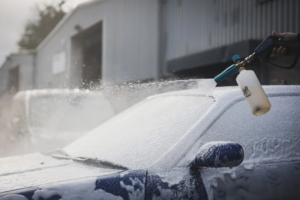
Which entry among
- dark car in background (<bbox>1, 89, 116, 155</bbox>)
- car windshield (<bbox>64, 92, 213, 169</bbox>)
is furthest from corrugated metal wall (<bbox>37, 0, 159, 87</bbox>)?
car windshield (<bbox>64, 92, 213, 169</bbox>)

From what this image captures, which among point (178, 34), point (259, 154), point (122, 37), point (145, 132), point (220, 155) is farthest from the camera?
point (122, 37)

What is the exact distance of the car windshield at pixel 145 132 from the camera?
2.63 m

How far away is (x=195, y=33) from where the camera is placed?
34.8ft

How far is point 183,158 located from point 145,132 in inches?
18.4

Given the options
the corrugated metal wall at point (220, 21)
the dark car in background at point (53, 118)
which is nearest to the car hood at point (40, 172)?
the dark car in background at point (53, 118)

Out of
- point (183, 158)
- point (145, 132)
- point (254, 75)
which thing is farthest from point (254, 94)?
point (145, 132)

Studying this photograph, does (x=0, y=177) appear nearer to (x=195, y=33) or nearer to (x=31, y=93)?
(x=31, y=93)

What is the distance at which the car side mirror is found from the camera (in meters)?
2.38

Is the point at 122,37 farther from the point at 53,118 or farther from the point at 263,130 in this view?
the point at 263,130

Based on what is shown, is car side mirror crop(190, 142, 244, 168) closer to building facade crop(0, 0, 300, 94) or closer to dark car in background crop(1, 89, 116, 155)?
dark car in background crop(1, 89, 116, 155)

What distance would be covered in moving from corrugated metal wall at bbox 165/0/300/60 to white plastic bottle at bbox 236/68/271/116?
18.3ft

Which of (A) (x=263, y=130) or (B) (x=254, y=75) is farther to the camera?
(A) (x=263, y=130)

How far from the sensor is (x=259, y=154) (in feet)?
9.19

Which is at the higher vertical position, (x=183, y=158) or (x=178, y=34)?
(x=178, y=34)
